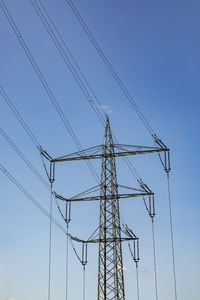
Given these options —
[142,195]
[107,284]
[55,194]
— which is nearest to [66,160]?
[55,194]

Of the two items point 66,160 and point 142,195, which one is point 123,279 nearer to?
point 142,195

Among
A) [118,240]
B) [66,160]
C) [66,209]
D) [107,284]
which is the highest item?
[66,160]

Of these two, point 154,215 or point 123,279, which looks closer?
point 123,279

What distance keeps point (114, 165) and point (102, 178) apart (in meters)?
1.51

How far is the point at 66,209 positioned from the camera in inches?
1714

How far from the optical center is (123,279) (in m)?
40.8

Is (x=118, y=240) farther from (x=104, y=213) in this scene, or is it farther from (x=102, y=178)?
(x=102, y=178)

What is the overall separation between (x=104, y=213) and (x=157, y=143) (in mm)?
7082

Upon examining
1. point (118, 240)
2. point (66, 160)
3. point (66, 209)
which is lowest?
point (118, 240)

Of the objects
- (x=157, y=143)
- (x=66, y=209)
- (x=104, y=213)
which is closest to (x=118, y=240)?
(x=104, y=213)

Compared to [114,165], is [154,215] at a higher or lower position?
lower

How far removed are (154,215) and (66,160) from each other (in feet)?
30.3

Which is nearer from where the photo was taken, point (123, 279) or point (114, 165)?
point (123, 279)

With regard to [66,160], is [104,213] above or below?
below
